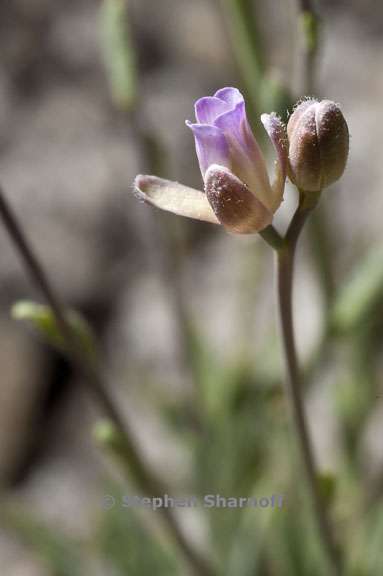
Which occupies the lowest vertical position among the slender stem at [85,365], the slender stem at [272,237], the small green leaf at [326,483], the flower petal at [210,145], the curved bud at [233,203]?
the small green leaf at [326,483]

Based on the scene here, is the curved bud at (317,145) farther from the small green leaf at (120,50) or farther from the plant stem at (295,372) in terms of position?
the small green leaf at (120,50)

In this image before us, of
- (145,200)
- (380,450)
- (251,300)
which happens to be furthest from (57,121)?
(145,200)

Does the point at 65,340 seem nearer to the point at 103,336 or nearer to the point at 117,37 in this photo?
the point at 117,37

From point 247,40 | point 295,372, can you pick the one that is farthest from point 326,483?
point 247,40

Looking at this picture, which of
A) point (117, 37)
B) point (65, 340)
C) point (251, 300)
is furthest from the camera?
point (251, 300)

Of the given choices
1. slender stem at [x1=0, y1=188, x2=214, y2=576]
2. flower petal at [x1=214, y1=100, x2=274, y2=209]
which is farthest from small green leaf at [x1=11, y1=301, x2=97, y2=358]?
flower petal at [x1=214, y1=100, x2=274, y2=209]

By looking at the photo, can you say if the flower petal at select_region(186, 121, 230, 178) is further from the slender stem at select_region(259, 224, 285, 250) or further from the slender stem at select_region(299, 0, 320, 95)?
the slender stem at select_region(299, 0, 320, 95)

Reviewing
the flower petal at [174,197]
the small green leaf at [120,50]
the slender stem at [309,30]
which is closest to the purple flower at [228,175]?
the flower petal at [174,197]
